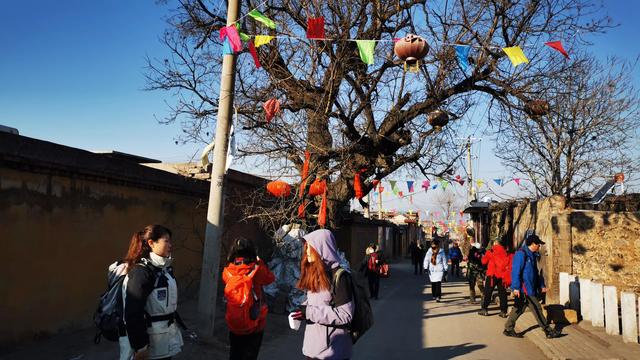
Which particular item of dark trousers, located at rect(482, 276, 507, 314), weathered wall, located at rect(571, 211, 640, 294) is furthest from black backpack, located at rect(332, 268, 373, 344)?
weathered wall, located at rect(571, 211, 640, 294)

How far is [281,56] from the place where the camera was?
447 inches

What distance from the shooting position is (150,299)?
143 inches

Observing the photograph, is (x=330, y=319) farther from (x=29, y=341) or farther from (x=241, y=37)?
(x=241, y=37)

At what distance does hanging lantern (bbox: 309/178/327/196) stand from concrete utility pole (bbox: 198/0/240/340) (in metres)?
3.51

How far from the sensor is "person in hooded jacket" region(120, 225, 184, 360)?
11.4ft

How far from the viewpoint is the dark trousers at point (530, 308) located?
27.0 ft

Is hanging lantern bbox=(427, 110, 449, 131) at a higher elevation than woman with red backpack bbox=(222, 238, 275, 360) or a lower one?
higher

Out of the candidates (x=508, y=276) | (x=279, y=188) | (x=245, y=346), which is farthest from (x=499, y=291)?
(x=245, y=346)

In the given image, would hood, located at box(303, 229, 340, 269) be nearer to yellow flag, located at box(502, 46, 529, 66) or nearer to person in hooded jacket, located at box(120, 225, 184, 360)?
person in hooded jacket, located at box(120, 225, 184, 360)

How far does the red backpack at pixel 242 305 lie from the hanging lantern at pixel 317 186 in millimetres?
5750

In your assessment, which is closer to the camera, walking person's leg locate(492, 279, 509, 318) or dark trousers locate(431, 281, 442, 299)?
walking person's leg locate(492, 279, 509, 318)

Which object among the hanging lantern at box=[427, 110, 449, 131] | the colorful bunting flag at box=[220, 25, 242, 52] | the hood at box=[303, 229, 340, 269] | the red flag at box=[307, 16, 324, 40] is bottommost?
the hood at box=[303, 229, 340, 269]

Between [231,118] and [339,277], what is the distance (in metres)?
4.17

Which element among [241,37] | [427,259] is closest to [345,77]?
[241,37]
